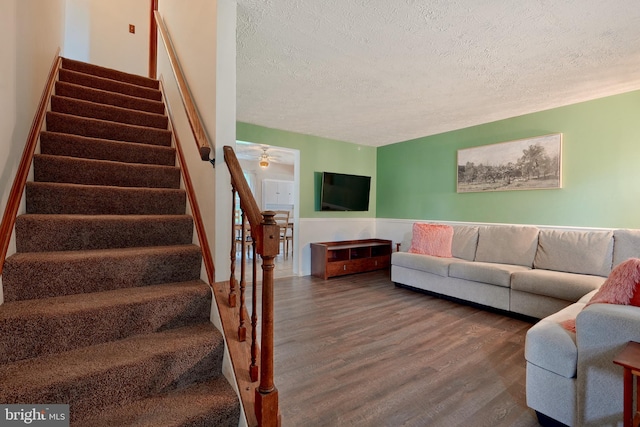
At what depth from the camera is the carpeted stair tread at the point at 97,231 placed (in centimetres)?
158

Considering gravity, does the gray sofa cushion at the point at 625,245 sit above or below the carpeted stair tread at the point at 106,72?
below

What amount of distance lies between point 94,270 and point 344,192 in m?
4.15

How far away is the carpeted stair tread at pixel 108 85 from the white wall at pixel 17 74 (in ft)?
2.31

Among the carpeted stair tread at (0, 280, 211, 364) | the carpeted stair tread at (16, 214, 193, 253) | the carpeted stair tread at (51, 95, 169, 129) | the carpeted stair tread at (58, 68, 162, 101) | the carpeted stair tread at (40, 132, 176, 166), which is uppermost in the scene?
the carpeted stair tread at (58, 68, 162, 101)

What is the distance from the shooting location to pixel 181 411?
118cm

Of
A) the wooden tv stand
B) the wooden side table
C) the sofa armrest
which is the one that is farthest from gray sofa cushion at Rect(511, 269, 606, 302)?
the wooden tv stand

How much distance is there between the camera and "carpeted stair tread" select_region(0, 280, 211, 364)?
1197 millimetres

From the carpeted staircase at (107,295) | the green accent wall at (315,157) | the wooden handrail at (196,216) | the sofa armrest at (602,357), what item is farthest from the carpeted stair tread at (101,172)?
the sofa armrest at (602,357)

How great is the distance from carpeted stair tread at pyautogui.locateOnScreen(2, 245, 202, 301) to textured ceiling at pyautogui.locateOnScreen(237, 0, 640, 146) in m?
1.68

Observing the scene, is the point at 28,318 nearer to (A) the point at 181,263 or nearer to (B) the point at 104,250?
(B) the point at 104,250

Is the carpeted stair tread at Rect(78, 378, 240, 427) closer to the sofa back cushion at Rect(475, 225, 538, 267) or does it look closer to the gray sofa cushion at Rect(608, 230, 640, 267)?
the sofa back cushion at Rect(475, 225, 538, 267)

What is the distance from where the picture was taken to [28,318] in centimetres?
120

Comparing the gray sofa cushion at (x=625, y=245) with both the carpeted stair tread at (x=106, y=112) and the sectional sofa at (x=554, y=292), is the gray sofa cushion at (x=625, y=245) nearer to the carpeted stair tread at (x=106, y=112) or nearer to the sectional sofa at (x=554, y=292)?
the sectional sofa at (x=554, y=292)

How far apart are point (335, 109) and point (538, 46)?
211cm
